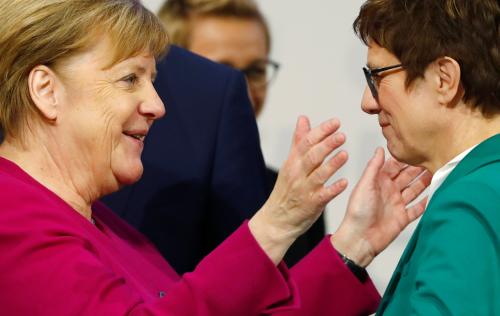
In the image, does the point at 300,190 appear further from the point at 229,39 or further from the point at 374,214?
the point at 229,39

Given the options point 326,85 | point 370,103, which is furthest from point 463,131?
point 326,85

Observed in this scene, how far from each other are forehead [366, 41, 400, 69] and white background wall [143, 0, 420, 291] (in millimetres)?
1322

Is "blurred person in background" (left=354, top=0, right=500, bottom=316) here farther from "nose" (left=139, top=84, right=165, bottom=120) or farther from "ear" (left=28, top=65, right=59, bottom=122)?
"ear" (left=28, top=65, right=59, bottom=122)

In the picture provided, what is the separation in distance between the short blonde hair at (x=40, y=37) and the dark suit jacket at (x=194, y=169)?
0.55 meters

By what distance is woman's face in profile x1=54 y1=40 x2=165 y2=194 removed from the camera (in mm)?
2578

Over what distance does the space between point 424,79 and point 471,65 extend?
0.11 m

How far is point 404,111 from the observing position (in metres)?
2.49

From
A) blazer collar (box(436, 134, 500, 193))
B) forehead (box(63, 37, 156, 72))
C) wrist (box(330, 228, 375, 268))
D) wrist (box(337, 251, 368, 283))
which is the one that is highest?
forehead (box(63, 37, 156, 72))

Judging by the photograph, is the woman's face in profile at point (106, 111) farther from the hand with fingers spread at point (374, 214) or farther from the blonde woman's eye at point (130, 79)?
the hand with fingers spread at point (374, 214)

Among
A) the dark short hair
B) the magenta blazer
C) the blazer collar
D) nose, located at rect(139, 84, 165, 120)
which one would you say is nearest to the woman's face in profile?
nose, located at rect(139, 84, 165, 120)

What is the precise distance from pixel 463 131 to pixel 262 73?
1767 mm

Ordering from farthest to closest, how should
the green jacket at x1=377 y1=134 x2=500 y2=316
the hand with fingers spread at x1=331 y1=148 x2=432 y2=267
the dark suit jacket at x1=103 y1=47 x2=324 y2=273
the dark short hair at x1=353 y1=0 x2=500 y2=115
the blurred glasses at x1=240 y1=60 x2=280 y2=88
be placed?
1. the blurred glasses at x1=240 y1=60 x2=280 y2=88
2. the dark suit jacket at x1=103 y1=47 x2=324 y2=273
3. the hand with fingers spread at x1=331 y1=148 x2=432 y2=267
4. the dark short hair at x1=353 y1=0 x2=500 y2=115
5. the green jacket at x1=377 y1=134 x2=500 y2=316

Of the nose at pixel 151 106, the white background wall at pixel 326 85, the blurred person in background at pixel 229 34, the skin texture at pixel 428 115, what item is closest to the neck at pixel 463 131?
the skin texture at pixel 428 115

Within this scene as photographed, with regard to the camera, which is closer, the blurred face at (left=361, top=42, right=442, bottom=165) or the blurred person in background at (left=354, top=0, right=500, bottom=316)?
the blurred person in background at (left=354, top=0, right=500, bottom=316)
